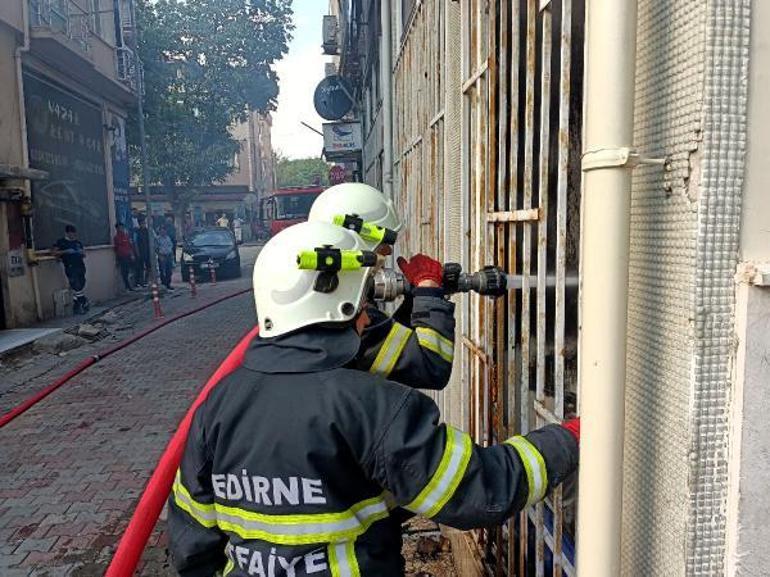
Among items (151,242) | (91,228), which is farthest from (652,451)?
(151,242)

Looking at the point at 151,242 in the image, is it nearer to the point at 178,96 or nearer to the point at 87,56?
the point at 87,56

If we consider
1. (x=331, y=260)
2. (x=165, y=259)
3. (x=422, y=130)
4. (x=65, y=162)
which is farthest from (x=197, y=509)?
(x=165, y=259)

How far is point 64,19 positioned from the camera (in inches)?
546

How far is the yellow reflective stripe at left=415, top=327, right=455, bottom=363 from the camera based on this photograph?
2379 mm

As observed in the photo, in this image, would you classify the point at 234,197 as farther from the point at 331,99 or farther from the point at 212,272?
the point at 331,99

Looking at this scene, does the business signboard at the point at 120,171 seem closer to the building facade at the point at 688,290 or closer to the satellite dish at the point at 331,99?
the satellite dish at the point at 331,99

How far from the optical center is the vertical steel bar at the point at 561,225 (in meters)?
1.76

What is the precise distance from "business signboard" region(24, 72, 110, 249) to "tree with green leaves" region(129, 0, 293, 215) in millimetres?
11878

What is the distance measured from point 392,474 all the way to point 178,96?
100ft

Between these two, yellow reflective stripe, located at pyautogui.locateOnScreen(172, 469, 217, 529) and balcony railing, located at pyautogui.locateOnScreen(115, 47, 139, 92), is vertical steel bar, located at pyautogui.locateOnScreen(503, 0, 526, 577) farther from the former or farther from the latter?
balcony railing, located at pyautogui.locateOnScreen(115, 47, 139, 92)

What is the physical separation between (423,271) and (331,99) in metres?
16.6

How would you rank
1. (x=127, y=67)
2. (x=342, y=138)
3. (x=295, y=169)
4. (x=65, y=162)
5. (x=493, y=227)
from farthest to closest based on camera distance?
(x=295, y=169)
(x=342, y=138)
(x=127, y=67)
(x=65, y=162)
(x=493, y=227)

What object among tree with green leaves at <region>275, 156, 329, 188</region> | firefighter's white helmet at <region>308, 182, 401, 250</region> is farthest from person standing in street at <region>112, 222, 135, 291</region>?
tree with green leaves at <region>275, 156, 329, 188</region>

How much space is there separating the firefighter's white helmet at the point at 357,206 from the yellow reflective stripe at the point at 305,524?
1.65 m
